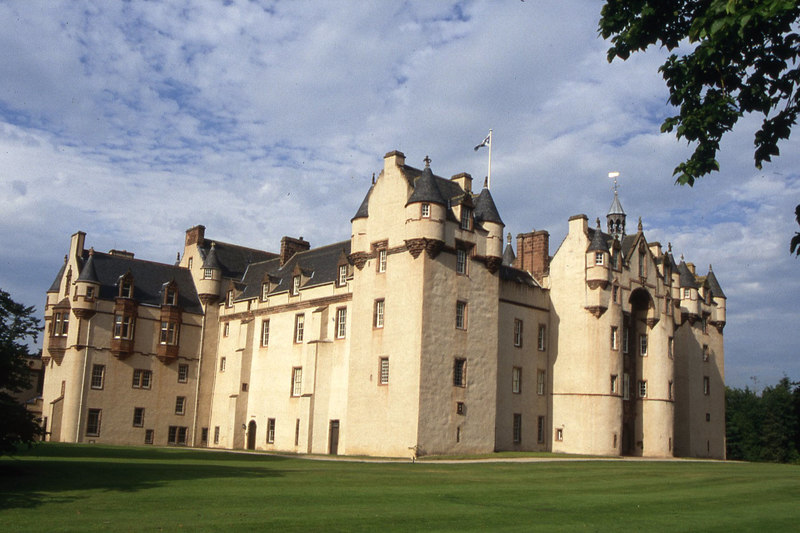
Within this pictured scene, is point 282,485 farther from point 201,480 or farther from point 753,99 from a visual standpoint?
point 753,99

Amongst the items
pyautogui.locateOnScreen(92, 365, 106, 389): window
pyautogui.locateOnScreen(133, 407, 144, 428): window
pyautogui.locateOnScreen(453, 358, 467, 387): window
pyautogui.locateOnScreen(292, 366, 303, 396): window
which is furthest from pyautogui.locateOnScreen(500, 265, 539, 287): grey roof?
pyautogui.locateOnScreen(92, 365, 106, 389): window

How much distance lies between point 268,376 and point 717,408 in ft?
129

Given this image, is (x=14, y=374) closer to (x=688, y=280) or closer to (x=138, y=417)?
(x=138, y=417)

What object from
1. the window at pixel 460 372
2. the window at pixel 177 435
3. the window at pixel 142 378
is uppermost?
the window at pixel 460 372

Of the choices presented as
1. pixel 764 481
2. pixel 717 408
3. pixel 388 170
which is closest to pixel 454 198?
pixel 388 170

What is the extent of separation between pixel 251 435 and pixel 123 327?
13471 mm

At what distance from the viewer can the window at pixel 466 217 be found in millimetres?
50219

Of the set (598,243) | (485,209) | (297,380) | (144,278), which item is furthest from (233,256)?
(598,243)

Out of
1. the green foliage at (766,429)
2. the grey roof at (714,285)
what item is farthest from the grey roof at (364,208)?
the green foliage at (766,429)

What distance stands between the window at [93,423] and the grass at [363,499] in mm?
29946

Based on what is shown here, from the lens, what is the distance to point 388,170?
5131 cm

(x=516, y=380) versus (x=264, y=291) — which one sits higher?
(x=264, y=291)

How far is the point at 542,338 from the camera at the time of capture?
5769cm

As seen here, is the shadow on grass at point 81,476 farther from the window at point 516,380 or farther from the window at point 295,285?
the window at point 295,285
